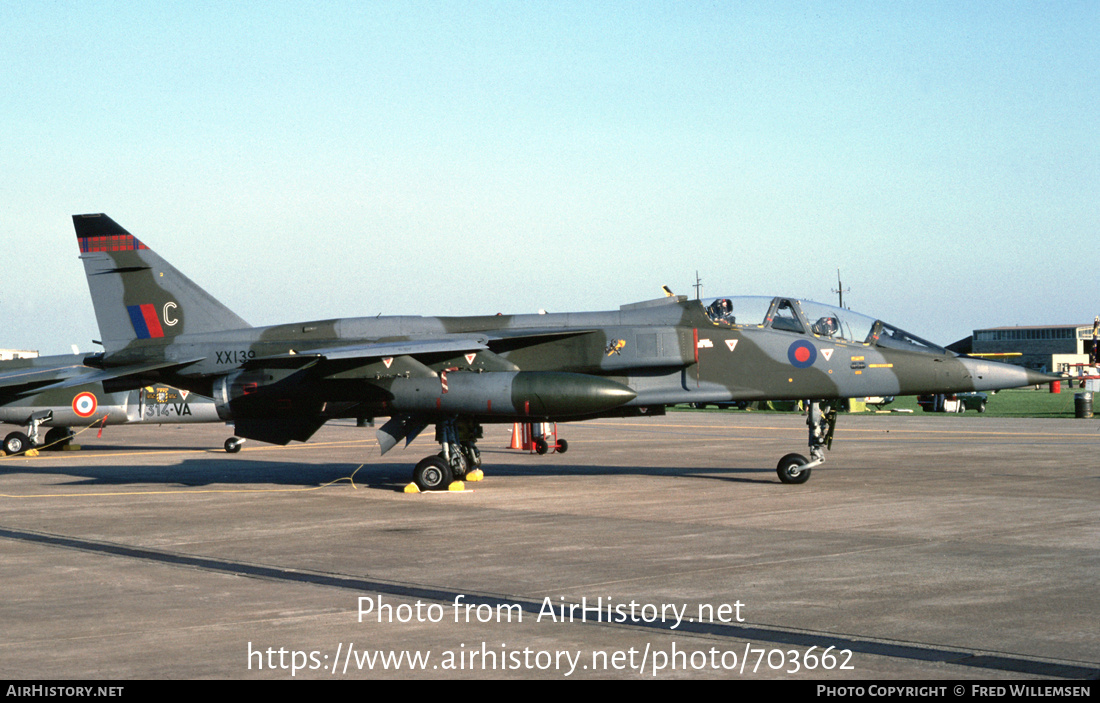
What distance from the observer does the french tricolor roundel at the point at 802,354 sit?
17953 millimetres

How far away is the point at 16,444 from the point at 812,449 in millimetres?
22387

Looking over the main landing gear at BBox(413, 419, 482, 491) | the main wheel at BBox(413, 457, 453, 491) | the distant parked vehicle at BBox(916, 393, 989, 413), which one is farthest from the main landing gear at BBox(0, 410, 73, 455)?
the distant parked vehicle at BBox(916, 393, 989, 413)

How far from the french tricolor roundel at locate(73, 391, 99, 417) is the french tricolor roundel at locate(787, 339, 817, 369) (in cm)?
2028

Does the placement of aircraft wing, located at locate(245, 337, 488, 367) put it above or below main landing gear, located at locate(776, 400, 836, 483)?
above

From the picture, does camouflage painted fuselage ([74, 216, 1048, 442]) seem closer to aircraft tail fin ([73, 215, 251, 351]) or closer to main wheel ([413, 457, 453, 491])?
main wheel ([413, 457, 453, 491])

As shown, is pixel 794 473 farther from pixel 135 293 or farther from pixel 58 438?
pixel 58 438

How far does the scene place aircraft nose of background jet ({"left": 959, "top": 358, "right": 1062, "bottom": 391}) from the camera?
1739 cm

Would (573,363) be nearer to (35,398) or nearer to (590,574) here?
(590,574)

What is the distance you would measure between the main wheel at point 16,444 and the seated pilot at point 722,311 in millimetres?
20985

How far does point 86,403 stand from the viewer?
29781mm

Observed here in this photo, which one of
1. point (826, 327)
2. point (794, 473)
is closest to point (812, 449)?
point (794, 473)

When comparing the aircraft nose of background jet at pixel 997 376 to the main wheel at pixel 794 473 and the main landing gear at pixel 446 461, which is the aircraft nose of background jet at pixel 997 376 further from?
the main landing gear at pixel 446 461

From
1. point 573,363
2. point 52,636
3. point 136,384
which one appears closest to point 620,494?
point 573,363

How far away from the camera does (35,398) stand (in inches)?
1182
